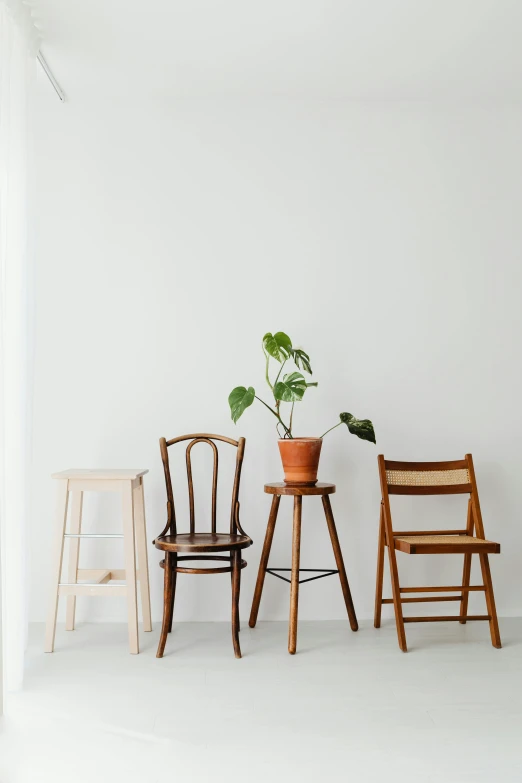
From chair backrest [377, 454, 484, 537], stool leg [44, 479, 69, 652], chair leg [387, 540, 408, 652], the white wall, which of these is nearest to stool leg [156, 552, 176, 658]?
stool leg [44, 479, 69, 652]

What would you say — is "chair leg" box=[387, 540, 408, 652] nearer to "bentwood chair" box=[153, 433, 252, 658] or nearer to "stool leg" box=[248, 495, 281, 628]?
"stool leg" box=[248, 495, 281, 628]

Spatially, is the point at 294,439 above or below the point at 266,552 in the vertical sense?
above

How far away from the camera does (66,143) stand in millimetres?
3486

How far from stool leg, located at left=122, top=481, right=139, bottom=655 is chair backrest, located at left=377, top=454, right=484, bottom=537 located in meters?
1.14

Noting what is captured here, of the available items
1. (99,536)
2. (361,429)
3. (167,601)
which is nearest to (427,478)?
Result: (361,429)

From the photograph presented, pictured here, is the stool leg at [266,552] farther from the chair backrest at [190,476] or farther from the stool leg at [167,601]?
the stool leg at [167,601]

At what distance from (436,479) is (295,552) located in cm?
80

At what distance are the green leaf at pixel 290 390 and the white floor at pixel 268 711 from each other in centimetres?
106

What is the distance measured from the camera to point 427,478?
3.27 metres

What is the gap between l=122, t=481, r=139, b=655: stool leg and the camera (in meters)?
2.82

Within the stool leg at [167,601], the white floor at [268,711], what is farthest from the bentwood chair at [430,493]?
the stool leg at [167,601]

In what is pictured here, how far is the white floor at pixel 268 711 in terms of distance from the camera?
189 cm

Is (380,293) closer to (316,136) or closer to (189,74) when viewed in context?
(316,136)

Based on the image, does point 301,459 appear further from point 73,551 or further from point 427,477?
point 73,551
